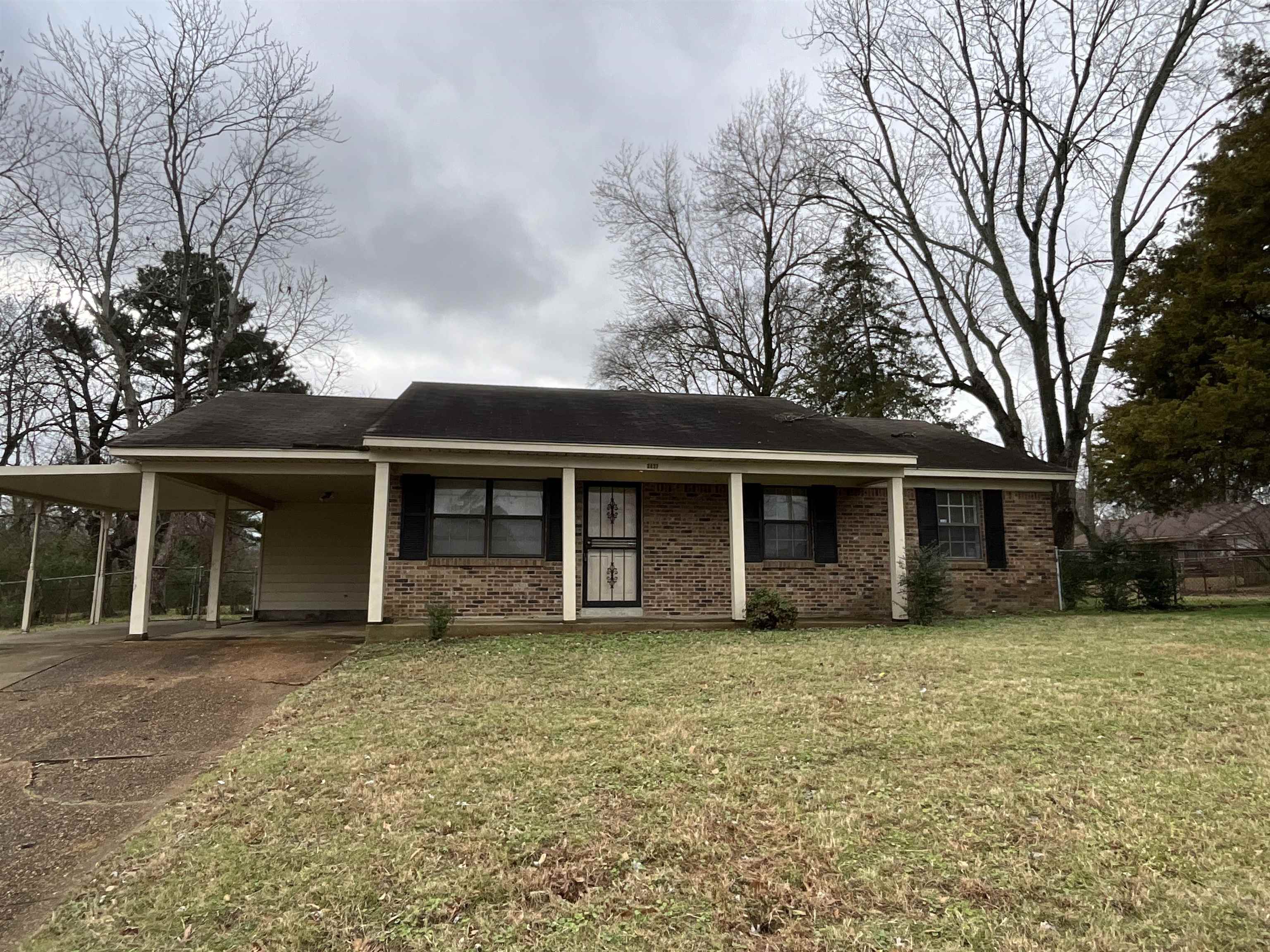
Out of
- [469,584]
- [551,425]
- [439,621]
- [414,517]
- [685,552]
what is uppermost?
[551,425]

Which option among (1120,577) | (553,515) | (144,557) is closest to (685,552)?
(553,515)

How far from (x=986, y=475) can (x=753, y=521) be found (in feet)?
13.9

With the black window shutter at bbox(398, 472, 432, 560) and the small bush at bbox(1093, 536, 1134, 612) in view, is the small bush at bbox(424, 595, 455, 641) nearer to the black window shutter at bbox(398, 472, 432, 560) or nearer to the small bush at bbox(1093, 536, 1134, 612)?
the black window shutter at bbox(398, 472, 432, 560)

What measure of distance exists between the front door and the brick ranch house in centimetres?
3

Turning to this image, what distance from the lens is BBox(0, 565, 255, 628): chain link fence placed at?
54.7ft

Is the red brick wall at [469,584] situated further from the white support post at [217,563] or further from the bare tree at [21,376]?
the bare tree at [21,376]

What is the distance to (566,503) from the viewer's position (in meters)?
10.4

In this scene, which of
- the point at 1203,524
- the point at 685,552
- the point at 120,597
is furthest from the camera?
the point at 1203,524

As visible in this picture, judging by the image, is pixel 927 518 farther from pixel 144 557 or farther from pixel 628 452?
pixel 144 557

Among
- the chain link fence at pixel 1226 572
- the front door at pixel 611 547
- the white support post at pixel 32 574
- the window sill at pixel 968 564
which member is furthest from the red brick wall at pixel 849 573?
the white support post at pixel 32 574

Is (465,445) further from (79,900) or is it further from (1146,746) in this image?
(1146,746)

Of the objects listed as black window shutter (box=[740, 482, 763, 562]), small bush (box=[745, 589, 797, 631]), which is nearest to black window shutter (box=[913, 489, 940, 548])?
black window shutter (box=[740, 482, 763, 562])

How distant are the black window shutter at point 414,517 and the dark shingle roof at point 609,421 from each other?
90cm

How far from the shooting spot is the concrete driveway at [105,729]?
3766 millimetres
